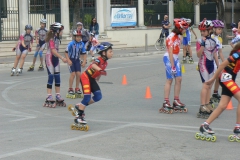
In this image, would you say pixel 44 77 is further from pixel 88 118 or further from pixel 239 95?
pixel 239 95

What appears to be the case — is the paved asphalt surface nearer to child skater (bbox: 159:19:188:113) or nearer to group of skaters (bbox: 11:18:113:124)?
child skater (bbox: 159:19:188:113)

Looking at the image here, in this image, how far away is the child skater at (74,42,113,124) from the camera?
9.52 meters

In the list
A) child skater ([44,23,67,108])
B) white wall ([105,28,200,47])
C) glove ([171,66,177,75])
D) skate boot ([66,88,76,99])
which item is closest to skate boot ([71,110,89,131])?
glove ([171,66,177,75])

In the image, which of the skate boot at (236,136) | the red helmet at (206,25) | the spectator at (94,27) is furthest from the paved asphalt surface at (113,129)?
the spectator at (94,27)

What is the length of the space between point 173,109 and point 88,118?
6.01 ft

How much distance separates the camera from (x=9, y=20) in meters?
29.5

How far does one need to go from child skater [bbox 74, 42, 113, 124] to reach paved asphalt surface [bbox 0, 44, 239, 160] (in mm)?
410

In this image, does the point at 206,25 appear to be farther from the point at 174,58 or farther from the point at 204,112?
the point at 204,112

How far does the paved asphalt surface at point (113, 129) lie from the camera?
7.85 metres

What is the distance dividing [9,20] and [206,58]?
797 inches

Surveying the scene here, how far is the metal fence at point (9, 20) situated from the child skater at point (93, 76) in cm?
1969

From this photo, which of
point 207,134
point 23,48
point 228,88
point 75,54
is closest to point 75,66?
point 75,54

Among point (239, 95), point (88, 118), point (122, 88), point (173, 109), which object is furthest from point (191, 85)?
point (239, 95)

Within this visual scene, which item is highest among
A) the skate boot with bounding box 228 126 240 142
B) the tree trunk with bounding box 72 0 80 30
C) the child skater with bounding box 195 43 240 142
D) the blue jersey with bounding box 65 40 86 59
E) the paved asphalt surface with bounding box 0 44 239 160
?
the tree trunk with bounding box 72 0 80 30
